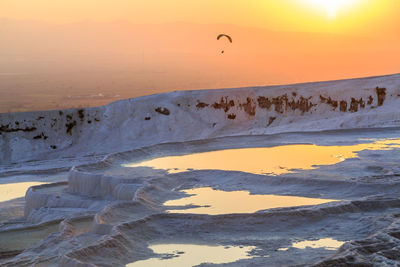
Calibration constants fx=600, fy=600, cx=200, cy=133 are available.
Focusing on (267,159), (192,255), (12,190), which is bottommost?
(12,190)

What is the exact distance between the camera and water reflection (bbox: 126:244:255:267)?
24.8 ft

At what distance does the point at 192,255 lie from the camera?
310 inches

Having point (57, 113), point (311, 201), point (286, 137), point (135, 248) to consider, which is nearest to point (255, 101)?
point (57, 113)

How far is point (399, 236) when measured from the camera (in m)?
7.98

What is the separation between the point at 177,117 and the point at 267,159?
25.8 meters

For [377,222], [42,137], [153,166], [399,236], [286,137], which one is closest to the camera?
[399,236]

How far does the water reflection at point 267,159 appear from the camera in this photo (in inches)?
570

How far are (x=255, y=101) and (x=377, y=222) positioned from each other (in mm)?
33417

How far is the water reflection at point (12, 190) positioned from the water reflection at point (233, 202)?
23.3ft

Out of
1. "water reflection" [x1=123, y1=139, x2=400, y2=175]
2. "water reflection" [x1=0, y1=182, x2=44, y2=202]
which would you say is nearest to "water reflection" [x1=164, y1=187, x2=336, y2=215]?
"water reflection" [x1=123, y1=139, x2=400, y2=175]

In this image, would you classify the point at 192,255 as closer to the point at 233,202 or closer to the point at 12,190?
the point at 233,202

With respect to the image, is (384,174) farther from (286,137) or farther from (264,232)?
(286,137)

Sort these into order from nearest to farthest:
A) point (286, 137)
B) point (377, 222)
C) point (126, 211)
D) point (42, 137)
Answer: point (377, 222)
point (126, 211)
point (286, 137)
point (42, 137)

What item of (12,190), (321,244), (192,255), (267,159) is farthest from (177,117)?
(192,255)
